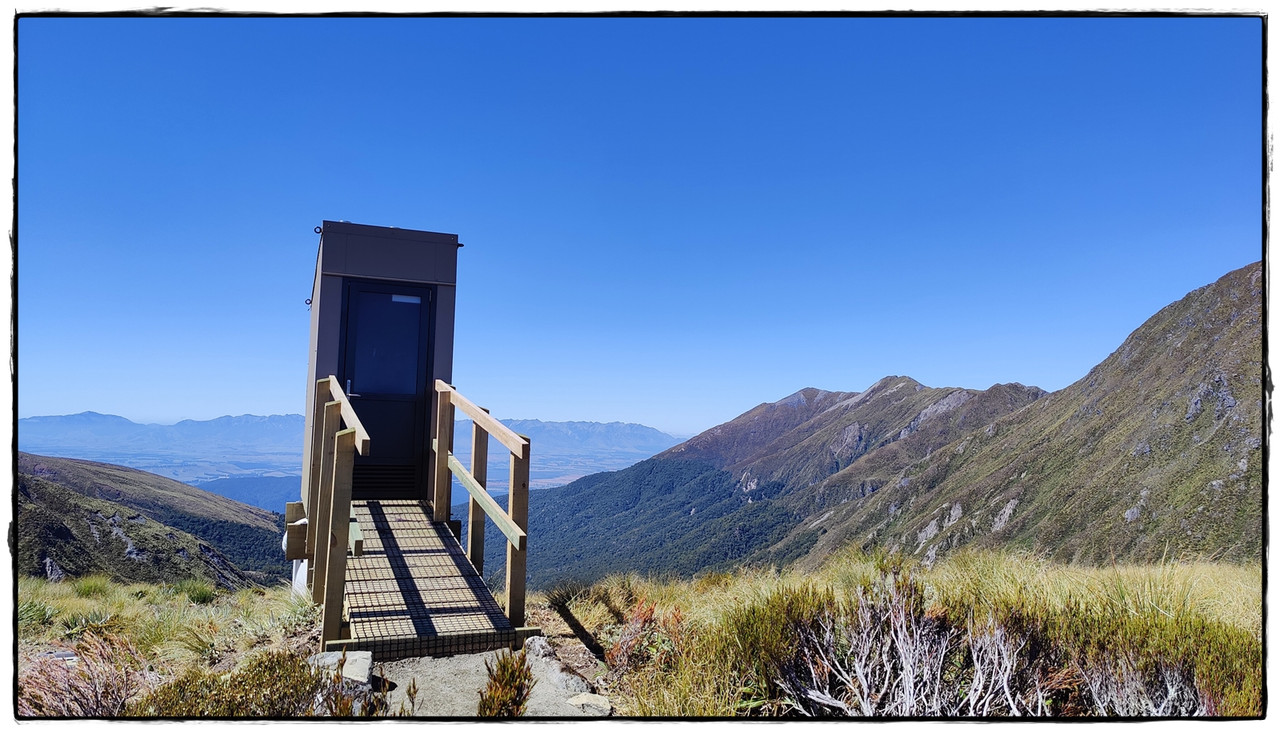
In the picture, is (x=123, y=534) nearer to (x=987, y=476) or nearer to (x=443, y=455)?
(x=443, y=455)

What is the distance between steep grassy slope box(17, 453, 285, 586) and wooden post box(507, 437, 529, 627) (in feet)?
17.4

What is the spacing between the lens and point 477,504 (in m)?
5.66

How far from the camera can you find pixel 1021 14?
3439 mm

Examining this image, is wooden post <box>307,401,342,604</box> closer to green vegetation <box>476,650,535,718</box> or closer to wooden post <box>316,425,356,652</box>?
wooden post <box>316,425,356,652</box>

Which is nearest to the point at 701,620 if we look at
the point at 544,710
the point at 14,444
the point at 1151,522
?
the point at 544,710

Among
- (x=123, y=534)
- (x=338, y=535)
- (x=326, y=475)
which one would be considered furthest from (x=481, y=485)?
(x=123, y=534)

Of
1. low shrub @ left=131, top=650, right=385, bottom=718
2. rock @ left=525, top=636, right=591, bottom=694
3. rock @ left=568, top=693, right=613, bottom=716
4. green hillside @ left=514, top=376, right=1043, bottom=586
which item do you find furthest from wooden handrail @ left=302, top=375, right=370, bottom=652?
green hillside @ left=514, top=376, right=1043, bottom=586

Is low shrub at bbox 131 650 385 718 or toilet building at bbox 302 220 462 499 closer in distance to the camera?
low shrub at bbox 131 650 385 718

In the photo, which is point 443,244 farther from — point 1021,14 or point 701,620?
point 1021,14

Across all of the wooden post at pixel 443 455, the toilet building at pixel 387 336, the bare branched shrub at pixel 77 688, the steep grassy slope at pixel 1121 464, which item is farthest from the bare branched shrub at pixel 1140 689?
the steep grassy slope at pixel 1121 464

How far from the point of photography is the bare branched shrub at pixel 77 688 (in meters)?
3.15

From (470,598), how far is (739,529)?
7760 centimetres

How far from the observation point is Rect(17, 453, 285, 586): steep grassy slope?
24.7 metres

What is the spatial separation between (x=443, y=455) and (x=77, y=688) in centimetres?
330
